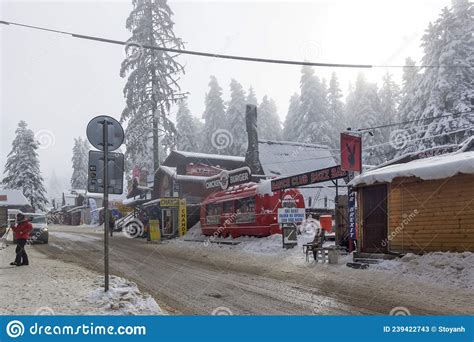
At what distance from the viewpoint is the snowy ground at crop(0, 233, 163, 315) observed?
6.69 m

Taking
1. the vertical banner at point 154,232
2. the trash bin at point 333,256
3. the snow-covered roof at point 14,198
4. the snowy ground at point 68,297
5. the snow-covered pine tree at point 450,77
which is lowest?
the vertical banner at point 154,232

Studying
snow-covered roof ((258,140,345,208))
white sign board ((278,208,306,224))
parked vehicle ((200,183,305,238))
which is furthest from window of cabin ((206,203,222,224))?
snow-covered roof ((258,140,345,208))

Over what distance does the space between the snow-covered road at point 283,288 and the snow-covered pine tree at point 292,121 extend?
150 ft

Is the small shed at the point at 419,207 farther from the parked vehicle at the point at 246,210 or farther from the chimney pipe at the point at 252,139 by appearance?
the chimney pipe at the point at 252,139

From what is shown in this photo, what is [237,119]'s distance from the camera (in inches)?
2376

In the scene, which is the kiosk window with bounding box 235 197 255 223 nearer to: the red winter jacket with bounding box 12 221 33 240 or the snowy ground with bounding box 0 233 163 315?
the red winter jacket with bounding box 12 221 33 240

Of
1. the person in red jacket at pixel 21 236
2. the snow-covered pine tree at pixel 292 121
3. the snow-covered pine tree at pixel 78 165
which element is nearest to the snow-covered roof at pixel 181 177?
the person in red jacket at pixel 21 236

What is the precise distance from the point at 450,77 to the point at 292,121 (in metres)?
35.8

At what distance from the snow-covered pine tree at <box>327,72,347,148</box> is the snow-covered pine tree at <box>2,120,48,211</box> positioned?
39.6m

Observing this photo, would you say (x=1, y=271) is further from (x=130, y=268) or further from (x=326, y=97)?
(x=326, y=97)

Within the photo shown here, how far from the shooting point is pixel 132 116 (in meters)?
37.0

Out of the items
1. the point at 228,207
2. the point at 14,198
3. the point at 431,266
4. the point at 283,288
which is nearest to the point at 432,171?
the point at 431,266

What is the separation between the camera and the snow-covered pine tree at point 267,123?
69.4 meters

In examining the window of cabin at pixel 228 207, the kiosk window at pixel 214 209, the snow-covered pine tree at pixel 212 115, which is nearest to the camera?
the window of cabin at pixel 228 207
